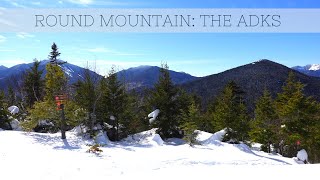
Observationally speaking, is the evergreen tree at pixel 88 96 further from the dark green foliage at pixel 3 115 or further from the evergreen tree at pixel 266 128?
the evergreen tree at pixel 266 128

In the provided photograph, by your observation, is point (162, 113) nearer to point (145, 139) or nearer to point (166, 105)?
point (166, 105)

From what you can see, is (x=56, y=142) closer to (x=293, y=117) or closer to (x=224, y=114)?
(x=224, y=114)

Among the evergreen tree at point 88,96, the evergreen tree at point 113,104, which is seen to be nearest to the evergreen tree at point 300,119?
the evergreen tree at point 113,104

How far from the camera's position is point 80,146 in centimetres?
2256

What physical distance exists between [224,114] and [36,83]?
1147 inches

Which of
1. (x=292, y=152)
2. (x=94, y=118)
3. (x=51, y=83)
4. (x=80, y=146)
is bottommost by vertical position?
(x=292, y=152)

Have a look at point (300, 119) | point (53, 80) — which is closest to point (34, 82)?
point (53, 80)

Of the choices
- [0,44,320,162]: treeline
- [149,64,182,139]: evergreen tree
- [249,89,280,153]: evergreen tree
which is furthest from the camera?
[249,89,280,153]: evergreen tree

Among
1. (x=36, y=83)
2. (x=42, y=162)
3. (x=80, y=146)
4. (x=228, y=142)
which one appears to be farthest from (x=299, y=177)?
(x=36, y=83)

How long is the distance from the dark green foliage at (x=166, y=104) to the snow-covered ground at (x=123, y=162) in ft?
5.66

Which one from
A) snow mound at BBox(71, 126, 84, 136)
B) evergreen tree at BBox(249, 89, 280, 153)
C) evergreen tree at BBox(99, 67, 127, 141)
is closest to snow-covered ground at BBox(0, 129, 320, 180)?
snow mound at BBox(71, 126, 84, 136)

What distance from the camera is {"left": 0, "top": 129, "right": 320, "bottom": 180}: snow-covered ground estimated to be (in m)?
11.8

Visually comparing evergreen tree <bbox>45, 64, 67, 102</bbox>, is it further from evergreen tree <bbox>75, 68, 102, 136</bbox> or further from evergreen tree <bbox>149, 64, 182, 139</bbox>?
evergreen tree <bbox>149, 64, 182, 139</bbox>

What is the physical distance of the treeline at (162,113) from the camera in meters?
26.9
